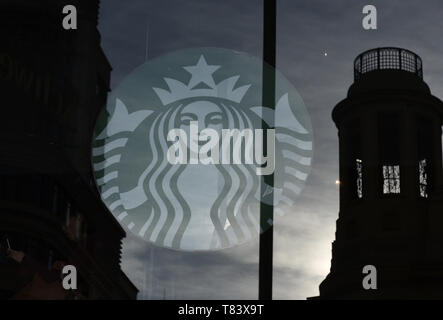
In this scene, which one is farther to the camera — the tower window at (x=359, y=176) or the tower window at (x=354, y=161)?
the tower window at (x=359, y=176)

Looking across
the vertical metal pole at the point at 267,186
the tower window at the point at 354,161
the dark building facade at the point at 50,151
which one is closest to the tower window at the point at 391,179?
the tower window at the point at 354,161

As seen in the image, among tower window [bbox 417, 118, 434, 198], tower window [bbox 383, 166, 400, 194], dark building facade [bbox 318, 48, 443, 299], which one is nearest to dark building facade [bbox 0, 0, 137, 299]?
dark building facade [bbox 318, 48, 443, 299]

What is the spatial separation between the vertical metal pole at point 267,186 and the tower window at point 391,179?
194ft

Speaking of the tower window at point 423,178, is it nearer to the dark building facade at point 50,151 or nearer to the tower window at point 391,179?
the tower window at point 391,179

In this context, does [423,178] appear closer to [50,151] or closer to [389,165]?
[389,165]

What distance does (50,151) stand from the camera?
50.1 m

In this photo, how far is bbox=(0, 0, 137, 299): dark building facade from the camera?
46.5m

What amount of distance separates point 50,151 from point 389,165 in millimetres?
32025

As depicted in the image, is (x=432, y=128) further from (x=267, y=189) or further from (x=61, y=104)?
(x=267, y=189)

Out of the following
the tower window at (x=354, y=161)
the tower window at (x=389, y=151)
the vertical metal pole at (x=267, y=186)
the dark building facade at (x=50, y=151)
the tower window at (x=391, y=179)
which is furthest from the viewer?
the tower window at (x=354, y=161)

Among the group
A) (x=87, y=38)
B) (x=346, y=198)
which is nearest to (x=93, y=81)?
(x=87, y=38)

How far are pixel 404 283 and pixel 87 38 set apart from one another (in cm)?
2842

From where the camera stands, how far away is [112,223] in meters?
58.3

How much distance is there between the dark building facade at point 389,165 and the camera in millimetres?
64062
